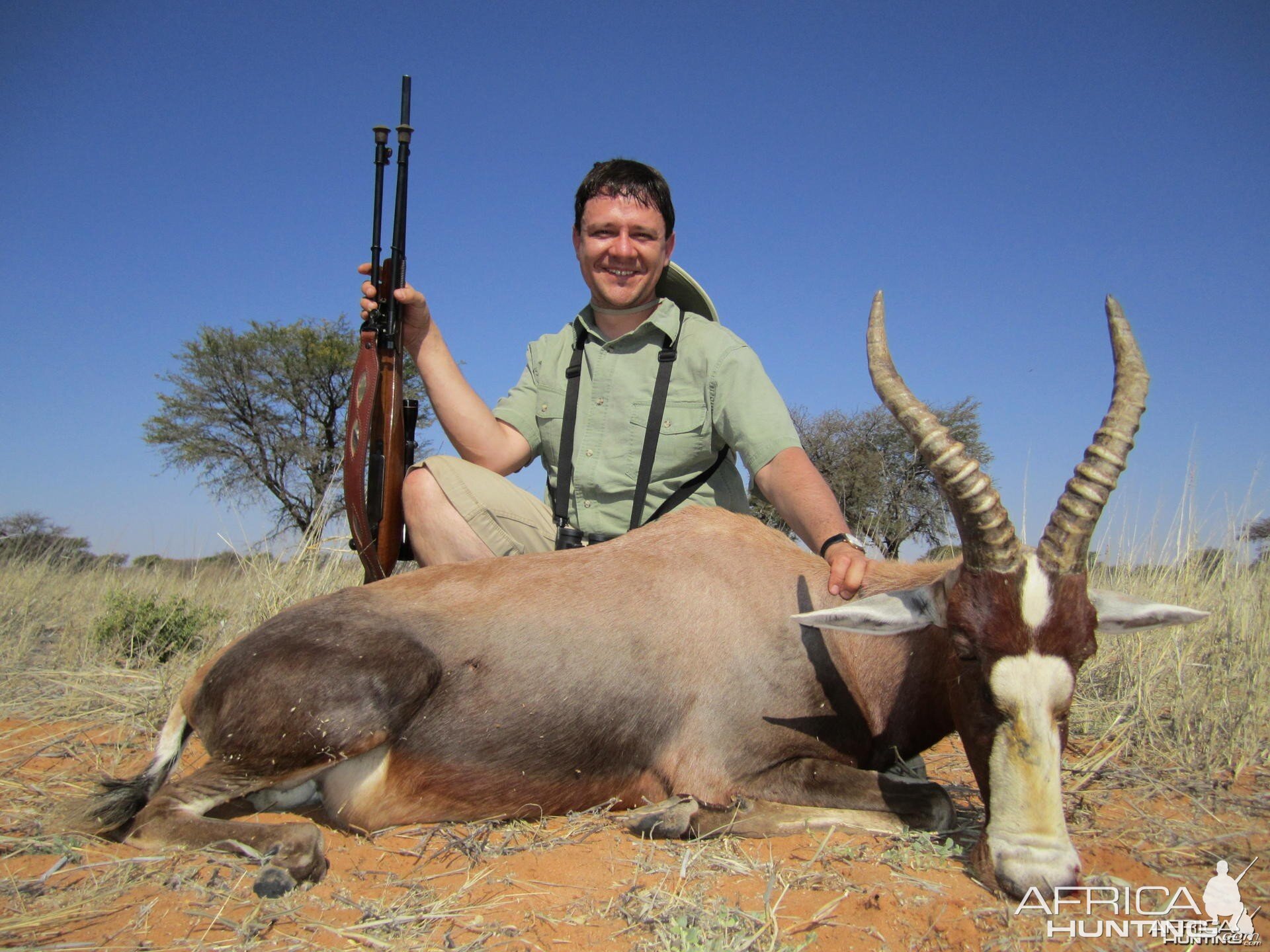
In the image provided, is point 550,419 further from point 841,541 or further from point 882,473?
point 882,473

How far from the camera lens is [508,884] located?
2.60 meters

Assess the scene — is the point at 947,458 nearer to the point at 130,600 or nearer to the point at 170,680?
the point at 170,680

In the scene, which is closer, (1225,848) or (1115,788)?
(1225,848)

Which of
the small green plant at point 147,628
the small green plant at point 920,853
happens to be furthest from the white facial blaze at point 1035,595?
the small green plant at point 147,628

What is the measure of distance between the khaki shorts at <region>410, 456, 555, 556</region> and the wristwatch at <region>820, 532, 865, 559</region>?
5.38 ft

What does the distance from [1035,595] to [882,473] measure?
41.0 feet

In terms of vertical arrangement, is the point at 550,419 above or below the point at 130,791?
above

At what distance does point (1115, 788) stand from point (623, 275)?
3.47 m

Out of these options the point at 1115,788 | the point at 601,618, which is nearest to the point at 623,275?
the point at 601,618

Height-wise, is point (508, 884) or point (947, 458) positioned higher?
point (947, 458)

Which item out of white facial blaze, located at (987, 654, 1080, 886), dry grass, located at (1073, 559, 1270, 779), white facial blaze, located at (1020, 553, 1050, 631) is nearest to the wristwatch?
white facial blaze, located at (1020, 553, 1050, 631)

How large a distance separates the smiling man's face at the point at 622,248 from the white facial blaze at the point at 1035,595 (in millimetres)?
2906

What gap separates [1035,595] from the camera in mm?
2553

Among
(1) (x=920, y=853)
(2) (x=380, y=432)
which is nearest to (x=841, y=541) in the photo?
(1) (x=920, y=853)
